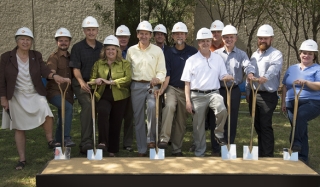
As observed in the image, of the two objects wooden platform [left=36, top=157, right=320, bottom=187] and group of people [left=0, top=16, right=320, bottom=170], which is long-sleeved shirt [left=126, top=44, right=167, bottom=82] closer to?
group of people [left=0, top=16, right=320, bottom=170]

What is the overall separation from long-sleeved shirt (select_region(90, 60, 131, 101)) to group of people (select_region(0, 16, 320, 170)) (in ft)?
0.04

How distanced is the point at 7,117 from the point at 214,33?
321 centimetres

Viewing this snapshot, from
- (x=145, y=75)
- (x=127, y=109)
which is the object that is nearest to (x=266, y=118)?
(x=145, y=75)

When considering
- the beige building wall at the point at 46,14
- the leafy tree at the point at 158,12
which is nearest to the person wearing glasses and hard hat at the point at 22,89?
the leafy tree at the point at 158,12

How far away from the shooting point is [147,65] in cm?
593

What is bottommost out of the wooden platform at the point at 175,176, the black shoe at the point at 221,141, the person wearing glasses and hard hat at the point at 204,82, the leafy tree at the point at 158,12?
the wooden platform at the point at 175,176

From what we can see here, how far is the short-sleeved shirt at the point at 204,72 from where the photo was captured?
581 cm

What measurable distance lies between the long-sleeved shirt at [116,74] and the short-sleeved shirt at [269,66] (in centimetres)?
166

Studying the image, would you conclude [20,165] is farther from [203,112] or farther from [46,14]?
[46,14]

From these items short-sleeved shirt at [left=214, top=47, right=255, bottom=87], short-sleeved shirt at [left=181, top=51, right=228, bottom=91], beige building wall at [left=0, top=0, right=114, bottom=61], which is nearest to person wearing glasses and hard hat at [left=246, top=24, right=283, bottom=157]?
short-sleeved shirt at [left=214, top=47, right=255, bottom=87]

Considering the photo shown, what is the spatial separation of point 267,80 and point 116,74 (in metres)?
1.91

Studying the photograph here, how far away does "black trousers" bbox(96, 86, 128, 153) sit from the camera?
586cm

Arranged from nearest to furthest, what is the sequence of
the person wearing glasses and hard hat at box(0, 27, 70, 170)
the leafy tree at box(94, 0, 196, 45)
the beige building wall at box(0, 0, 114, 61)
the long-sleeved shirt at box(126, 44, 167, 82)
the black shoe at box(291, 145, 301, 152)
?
the black shoe at box(291, 145, 301, 152)
the person wearing glasses and hard hat at box(0, 27, 70, 170)
the long-sleeved shirt at box(126, 44, 167, 82)
the leafy tree at box(94, 0, 196, 45)
the beige building wall at box(0, 0, 114, 61)

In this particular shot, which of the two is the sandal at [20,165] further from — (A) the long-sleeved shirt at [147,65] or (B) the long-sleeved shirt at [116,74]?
(A) the long-sleeved shirt at [147,65]
